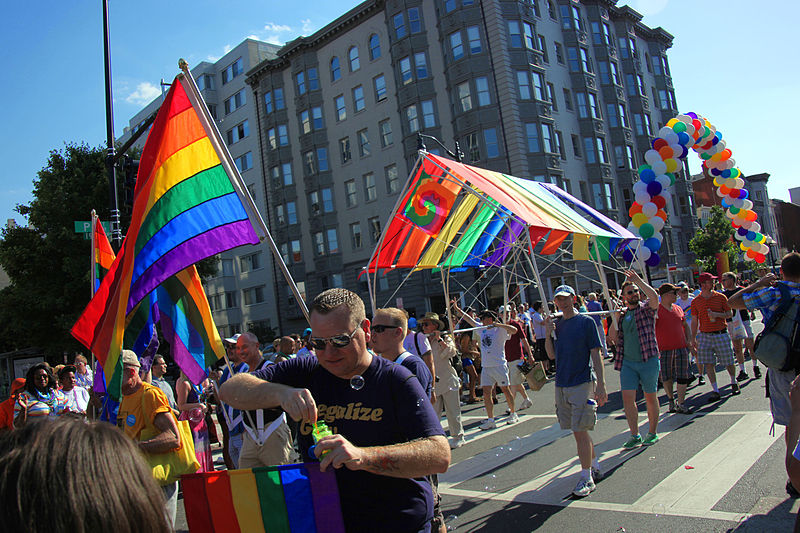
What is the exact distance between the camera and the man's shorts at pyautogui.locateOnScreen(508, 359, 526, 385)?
10445 millimetres

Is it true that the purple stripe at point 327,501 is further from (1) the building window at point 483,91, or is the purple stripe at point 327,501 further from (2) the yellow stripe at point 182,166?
(1) the building window at point 483,91

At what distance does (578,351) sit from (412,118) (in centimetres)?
2965

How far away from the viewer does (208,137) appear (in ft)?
14.7

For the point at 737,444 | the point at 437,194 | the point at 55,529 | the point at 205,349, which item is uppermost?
the point at 437,194

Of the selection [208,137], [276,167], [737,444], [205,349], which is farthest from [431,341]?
[276,167]

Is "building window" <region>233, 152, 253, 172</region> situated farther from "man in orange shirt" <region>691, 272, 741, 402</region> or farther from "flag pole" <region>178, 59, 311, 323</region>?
"flag pole" <region>178, 59, 311, 323</region>

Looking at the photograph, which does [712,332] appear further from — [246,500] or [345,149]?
[345,149]

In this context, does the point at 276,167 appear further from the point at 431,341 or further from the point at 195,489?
the point at 195,489

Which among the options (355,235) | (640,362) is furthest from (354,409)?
(355,235)

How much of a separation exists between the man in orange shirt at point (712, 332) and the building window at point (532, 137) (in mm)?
23508

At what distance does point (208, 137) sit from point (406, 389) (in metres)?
2.96

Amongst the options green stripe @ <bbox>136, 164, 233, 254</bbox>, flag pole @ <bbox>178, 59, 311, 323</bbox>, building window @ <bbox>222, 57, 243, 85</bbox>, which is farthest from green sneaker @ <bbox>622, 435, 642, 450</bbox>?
building window @ <bbox>222, 57, 243, 85</bbox>

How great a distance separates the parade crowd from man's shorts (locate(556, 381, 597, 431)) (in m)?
0.01

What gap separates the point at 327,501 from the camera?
2432 millimetres
